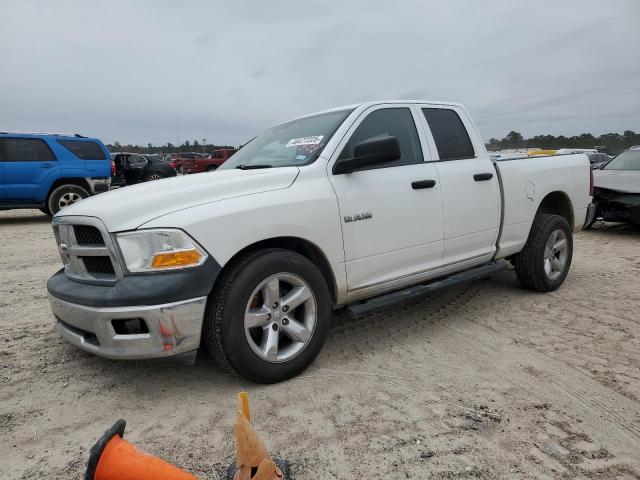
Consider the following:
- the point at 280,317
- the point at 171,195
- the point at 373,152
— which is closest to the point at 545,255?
the point at 373,152

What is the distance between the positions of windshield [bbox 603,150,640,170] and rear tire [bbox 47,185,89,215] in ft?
37.5

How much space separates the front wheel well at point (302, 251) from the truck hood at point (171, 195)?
0.33 m

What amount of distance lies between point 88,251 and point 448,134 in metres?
2.99

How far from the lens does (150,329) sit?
7.99ft

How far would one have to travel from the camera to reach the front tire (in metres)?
2.58

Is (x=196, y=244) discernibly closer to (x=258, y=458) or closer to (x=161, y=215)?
(x=161, y=215)

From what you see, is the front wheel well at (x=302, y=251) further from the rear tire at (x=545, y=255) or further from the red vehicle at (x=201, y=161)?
the red vehicle at (x=201, y=161)

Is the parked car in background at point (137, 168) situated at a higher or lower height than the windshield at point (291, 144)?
higher

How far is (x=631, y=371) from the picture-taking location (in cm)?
304

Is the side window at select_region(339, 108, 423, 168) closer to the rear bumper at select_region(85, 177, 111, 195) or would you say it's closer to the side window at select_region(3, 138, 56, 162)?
the rear bumper at select_region(85, 177, 111, 195)

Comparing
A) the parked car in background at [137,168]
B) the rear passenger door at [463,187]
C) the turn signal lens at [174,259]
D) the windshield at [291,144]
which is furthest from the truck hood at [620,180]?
the parked car in background at [137,168]

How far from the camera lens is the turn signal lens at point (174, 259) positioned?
2.46m

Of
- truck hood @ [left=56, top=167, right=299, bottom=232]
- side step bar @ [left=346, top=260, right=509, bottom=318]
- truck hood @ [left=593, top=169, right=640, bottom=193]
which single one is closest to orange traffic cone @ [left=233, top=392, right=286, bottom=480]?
truck hood @ [left=56, top=167, right=299, bottom=232]

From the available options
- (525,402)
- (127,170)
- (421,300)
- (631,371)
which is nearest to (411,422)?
(525,402)
